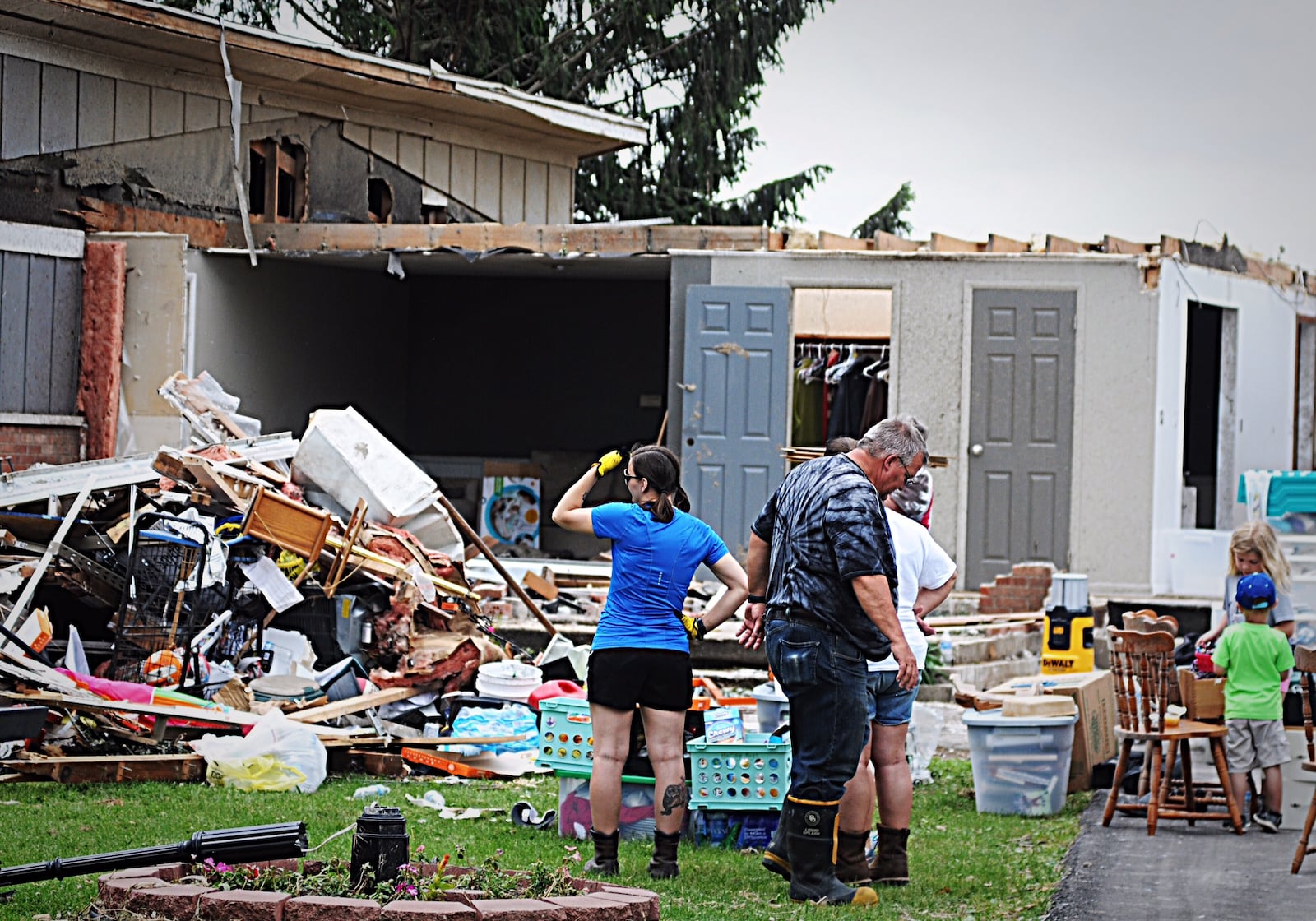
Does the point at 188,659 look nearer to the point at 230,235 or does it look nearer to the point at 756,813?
the point at 756,813

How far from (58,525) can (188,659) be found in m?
1.50

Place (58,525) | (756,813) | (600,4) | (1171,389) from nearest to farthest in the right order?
1. (756,813)
2. (58,525)
3. (1171,389)
4. (600,4)

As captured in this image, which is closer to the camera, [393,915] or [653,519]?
[393,915]

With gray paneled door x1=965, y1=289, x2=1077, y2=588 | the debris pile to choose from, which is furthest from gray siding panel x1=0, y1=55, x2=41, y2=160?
gray paneled door x1=965, y1=289, x2=1077, y2=588

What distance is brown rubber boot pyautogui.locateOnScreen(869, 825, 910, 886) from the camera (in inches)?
235

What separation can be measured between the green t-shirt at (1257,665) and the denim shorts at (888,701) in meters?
2.05

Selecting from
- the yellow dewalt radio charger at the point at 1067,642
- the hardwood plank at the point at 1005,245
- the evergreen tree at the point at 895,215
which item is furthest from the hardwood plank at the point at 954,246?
the evergreen tree at the point at 895,215

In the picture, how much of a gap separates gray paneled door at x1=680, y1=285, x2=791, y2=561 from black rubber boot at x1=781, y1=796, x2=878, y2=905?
8586 millimetres

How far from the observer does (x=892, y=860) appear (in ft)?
19.6

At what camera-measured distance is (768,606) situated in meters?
5.73

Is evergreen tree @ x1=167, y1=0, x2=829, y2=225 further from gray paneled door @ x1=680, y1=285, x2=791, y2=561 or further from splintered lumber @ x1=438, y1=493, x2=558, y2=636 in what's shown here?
splintered lumber @ x1=438, y1=493, x2=558, y2=636

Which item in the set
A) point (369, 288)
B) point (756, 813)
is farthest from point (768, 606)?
point (369, 288)

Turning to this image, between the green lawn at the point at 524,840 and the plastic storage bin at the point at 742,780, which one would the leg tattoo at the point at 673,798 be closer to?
the green lawn at the point at 524,840

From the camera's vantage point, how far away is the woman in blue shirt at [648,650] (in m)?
5.89
